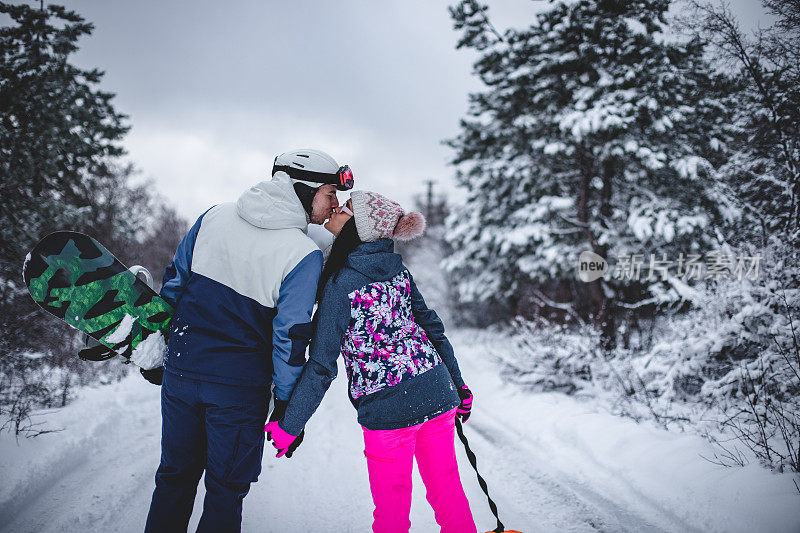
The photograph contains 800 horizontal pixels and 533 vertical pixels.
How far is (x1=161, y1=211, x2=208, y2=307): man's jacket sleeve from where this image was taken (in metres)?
2.04

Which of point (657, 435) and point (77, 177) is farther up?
point (77, 177)

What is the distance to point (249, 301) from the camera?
6.15 ft

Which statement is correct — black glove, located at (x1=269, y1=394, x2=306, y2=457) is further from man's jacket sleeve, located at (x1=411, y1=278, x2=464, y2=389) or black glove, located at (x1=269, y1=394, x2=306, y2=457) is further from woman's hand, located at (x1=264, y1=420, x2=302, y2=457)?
man's jacket sleeve, located at (x1=411, y1=278, x2=464, y2=389)

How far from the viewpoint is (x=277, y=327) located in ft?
6.04

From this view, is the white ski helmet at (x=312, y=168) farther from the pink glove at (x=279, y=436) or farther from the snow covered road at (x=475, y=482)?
the snow covered road at (x=475, y=482)

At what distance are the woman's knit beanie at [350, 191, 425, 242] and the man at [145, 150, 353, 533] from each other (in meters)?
0.26

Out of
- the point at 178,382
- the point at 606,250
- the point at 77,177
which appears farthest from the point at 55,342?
the point at 606,250

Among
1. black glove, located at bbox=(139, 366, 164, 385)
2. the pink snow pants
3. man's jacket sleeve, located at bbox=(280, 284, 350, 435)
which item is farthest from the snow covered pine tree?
black glove, located at bbox=(139, 366, 164, 385)

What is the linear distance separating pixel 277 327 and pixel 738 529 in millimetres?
3100

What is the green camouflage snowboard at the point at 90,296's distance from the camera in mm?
2002

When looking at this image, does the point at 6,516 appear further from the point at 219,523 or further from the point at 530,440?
the point at 530,440

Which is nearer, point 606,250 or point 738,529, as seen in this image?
point 738,529

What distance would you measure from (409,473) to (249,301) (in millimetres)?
1103

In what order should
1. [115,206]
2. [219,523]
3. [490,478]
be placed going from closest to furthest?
[219,523], [490,478], [115,206]
